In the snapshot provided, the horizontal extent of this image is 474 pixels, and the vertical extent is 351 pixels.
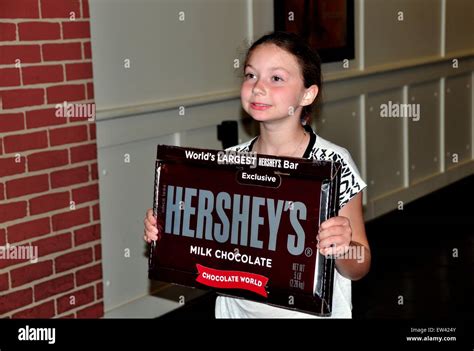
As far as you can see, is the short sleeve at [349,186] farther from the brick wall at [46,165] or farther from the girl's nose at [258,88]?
the brick wall at [46,165]

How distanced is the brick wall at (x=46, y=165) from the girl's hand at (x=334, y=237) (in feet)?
5.90

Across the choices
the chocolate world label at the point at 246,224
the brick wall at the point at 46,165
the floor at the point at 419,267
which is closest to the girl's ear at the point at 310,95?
the chocolate world label at the point at 246,224

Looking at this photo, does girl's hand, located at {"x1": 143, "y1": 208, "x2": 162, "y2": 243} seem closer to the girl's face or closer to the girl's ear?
the girl's face

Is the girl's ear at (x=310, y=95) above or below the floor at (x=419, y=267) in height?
above

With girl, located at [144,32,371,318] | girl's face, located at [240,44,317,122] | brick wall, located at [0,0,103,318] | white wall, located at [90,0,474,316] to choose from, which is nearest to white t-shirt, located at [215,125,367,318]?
girl, located at [144,32,371,318]

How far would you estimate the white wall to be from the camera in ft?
13.0

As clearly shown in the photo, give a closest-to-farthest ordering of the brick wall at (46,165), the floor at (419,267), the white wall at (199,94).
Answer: the brick wall at (46,165), the white wall at (199,94), the floor at (419,267)

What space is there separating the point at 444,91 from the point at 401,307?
334cm

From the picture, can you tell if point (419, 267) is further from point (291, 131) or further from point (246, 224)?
point (246, 224)

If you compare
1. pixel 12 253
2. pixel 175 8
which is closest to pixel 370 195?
pixel 175 8

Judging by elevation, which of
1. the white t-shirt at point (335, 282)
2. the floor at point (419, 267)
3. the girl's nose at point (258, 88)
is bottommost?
the floor at point (419, 267)

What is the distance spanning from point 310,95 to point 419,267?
3203mm

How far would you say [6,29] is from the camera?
3291 mm

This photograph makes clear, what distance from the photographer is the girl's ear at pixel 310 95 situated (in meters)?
2.25
